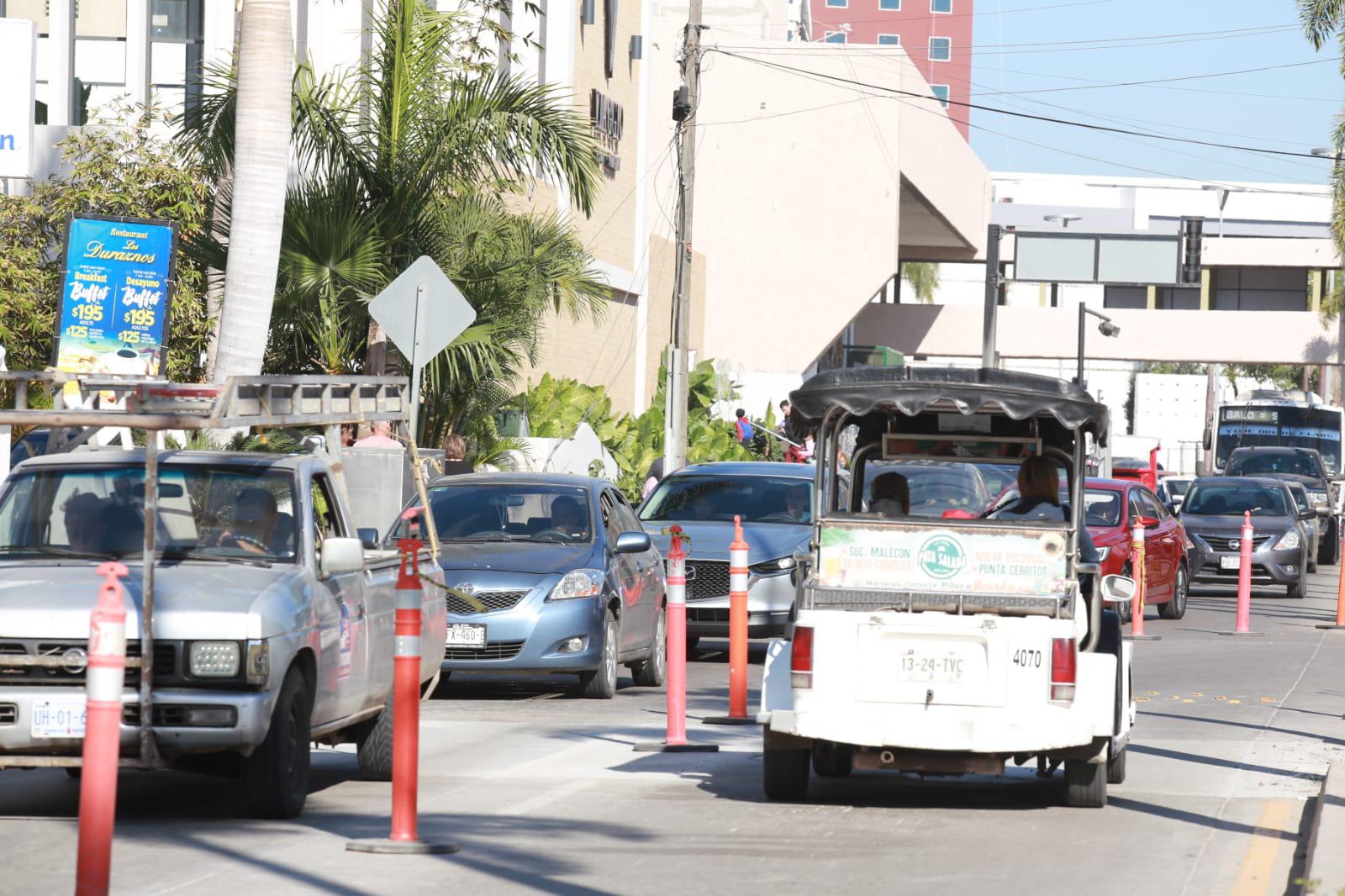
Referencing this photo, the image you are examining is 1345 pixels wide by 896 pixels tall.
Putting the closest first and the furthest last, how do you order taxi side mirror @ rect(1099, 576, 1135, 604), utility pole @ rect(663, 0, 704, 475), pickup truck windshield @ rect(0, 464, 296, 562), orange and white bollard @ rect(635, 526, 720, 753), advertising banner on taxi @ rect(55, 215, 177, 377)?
pickup truck windshield @ rect(0, 464, 296, 562) → taxi side mirror @ rect(1099, 576, 1135, 604) → orange and white bollard @ rect(635, 526, 720, 753) → advertising banner on taxi @ rect(55, 215, 177, 377) → utility pole @ rect(663, 0, 704, 475)

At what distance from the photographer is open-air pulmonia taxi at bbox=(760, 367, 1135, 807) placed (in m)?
9.52

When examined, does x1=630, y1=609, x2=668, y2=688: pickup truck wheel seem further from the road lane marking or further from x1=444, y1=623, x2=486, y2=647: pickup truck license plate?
the road lane marking

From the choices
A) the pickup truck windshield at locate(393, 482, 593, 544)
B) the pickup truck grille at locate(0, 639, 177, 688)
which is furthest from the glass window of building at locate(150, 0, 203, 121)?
the pickup truck grille at locate(0, 639, 177, 688)

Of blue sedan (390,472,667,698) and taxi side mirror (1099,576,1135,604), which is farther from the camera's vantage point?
blue sedan (390,472,667,698)

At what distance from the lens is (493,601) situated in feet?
49.1

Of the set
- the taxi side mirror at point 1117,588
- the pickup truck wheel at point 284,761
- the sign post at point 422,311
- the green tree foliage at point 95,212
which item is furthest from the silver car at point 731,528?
the pickup truck wheel at point 284,761

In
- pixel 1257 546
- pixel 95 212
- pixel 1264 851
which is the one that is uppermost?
pixel 95 212

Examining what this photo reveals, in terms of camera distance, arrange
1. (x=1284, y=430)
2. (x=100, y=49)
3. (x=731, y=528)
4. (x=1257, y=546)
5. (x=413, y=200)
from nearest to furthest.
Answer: (x=731, y=528)
(x=413, y=200)
(x=100, y=49)
(x=1257, y=546)
(x=1284, y=430)

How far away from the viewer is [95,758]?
6328 mm

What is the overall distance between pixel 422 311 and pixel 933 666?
7382mm

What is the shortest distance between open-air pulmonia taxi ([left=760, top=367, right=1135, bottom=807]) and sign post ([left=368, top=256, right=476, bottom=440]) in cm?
551

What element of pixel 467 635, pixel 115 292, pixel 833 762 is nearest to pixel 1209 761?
pixel 833 762

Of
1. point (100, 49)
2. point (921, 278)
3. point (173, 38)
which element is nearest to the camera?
point (173, 38)

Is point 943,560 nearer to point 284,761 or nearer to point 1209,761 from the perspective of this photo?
point 1209,761
